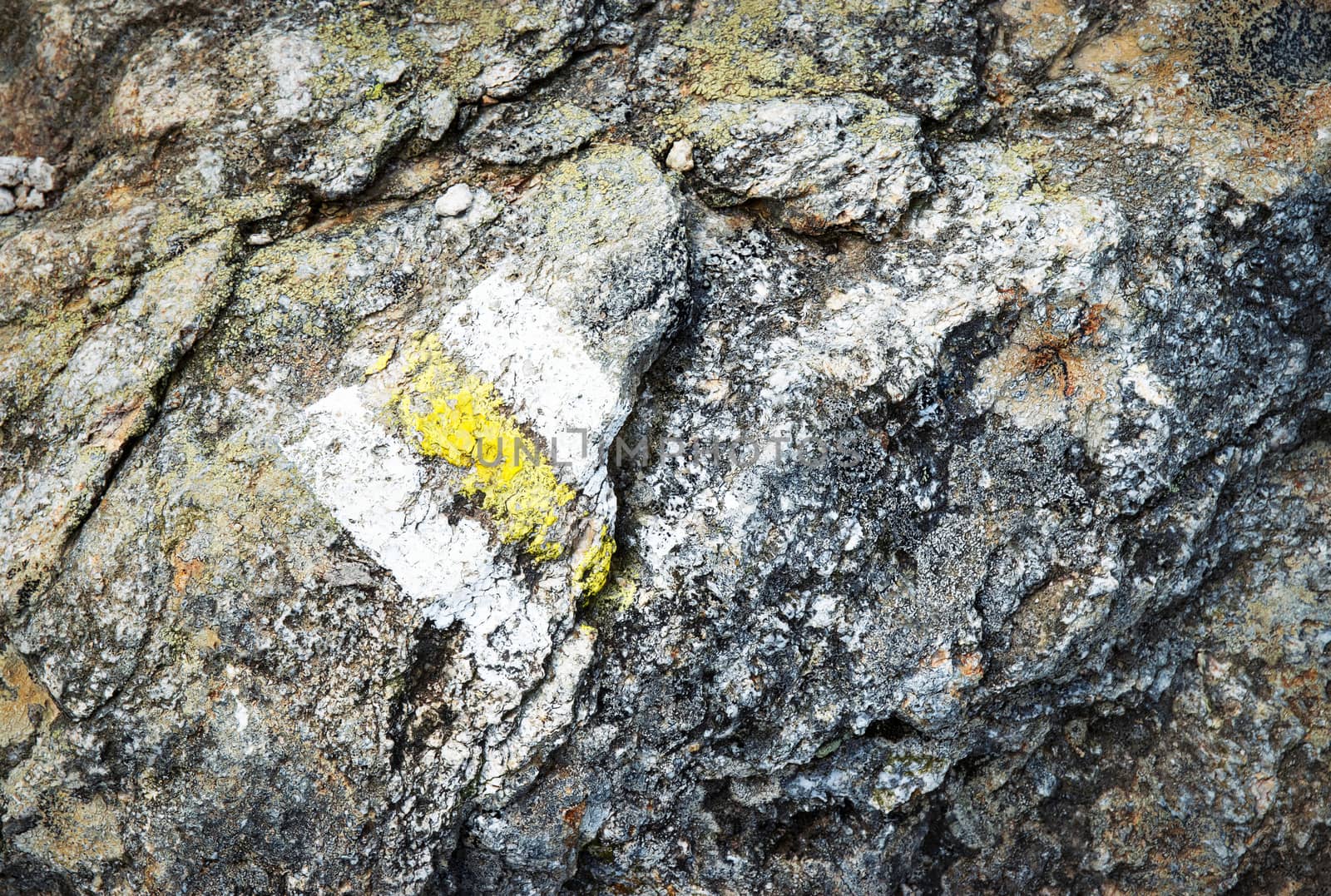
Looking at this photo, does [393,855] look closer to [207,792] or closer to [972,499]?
[207,792]

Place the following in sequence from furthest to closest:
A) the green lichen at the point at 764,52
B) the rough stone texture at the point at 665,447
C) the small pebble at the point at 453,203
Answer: the green lichen at the point at 764,52
the small pebble at the point at 453,203
the rough stone texture at the point at 665,447

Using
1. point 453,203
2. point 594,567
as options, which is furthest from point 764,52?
point 594,567

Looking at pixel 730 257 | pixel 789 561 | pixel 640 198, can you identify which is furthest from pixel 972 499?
pixel 640 198

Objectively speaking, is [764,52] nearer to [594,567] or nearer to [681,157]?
[681,157]

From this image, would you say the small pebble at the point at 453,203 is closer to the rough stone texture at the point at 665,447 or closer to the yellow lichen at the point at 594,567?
the rough stone texture at the point at 665,447

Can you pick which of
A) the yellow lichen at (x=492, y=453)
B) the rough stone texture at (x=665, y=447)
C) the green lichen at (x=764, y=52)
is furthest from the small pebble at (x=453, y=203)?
the green lichen at (x=764, y=52)

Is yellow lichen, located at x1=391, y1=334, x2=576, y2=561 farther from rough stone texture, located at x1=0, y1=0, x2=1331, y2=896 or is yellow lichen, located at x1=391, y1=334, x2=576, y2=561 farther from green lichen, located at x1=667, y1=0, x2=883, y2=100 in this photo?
green lichen, located at x1=667, y1=0, x2=883, y2=100
